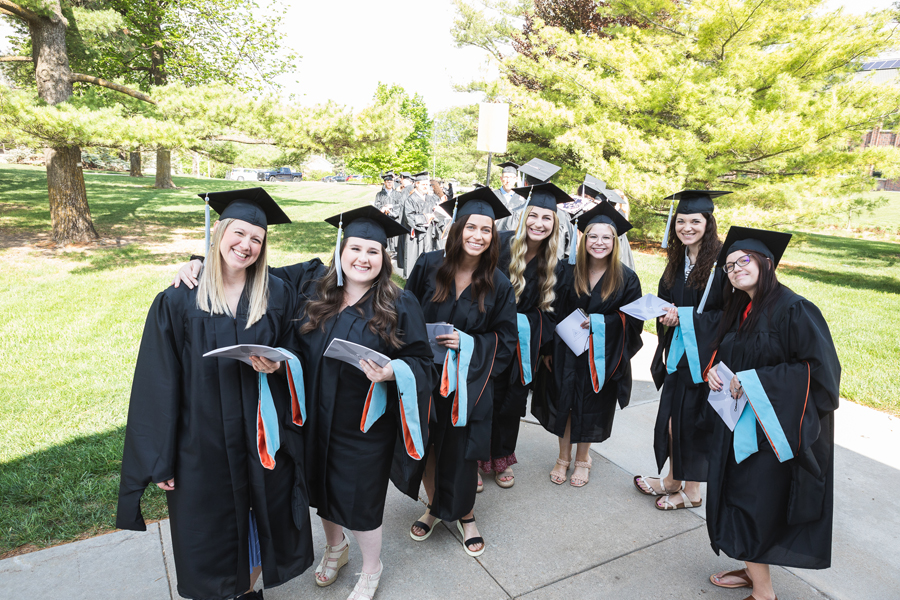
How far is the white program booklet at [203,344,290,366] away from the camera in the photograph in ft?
6.48

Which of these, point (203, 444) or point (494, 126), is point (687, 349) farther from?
point (494, 126)

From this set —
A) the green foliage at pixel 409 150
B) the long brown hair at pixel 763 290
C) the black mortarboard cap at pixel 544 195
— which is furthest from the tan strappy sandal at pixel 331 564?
the green foliage at pixel 409 150

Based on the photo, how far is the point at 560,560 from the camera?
2945mm

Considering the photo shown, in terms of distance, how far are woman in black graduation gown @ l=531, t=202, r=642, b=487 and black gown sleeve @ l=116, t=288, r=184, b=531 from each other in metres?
2.33

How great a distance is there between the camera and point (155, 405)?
2172mm

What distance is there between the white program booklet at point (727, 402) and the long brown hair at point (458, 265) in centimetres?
124

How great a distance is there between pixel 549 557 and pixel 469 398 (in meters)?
0.99

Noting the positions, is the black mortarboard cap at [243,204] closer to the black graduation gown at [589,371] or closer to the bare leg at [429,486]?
the bare leg at [429,486]

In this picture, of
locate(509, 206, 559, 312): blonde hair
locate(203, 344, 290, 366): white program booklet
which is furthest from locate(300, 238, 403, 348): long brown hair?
locate(509, 206, 559, 312): blonde hair

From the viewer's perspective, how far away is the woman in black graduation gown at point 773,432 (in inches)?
94.0

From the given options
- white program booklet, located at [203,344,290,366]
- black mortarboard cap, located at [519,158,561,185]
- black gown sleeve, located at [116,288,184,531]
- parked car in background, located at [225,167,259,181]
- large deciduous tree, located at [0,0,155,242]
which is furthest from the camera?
parked car in background, located at [225,167,259,181]

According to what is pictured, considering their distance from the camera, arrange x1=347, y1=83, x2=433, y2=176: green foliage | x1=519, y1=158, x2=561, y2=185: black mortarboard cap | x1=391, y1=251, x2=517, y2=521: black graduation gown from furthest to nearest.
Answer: x1=347, y1=83, x2=433, y2=176: green foliage < x1=519, y1=158, x2=561, y2=185: black mortarboard cap < x1=391, y1=251, x2=517, y2=521: black graduation gown

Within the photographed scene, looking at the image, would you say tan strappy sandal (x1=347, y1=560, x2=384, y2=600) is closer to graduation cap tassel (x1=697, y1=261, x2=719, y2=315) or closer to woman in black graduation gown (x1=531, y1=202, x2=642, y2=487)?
woman in black graduation gown (x1=531, y1=202, x2=642, y2=487)

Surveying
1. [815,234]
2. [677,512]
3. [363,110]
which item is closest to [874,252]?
[815,234]
